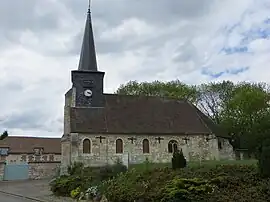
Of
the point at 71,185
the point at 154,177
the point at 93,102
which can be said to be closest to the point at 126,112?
the point at 93,102

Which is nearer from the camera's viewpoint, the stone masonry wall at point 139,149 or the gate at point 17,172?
the stone masonry wall at point 139,149

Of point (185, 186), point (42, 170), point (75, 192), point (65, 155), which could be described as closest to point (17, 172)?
point (42, 170)

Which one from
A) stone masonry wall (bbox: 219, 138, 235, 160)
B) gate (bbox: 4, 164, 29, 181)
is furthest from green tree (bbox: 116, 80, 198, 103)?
gate (bbox: 4, 164, 29, 181)

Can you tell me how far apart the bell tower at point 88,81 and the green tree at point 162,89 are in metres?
14.0

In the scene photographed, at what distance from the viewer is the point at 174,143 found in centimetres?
4006

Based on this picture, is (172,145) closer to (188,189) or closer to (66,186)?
(66,186)

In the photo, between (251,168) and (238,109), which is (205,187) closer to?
(251,168)

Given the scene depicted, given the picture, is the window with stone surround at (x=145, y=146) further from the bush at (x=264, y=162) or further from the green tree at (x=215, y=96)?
the bush at (x=264, y=162)

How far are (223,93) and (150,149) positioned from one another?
56.3ft

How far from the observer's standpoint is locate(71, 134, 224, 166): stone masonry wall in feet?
123

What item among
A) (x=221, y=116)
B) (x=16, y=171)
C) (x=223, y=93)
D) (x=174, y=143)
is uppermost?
(x=223, y=93)

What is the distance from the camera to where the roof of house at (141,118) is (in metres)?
38.6

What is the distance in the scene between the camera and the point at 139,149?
39219mm

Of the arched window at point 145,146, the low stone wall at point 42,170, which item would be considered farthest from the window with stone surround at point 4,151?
the arched window at point 145,146
